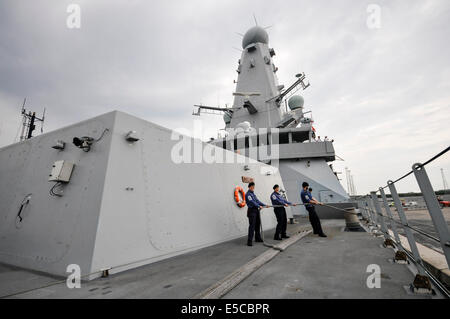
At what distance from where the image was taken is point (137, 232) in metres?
3.53

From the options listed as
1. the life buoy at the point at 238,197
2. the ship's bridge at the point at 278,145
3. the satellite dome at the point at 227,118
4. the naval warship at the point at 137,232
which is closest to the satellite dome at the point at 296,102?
the ship's bridge at the point at 278,145

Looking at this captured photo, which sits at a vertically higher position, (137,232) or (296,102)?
(296,102)

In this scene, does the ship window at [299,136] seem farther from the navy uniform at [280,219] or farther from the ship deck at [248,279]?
the ship deck at [248,279]

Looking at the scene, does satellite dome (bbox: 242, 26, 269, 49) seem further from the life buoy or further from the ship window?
the life buoy

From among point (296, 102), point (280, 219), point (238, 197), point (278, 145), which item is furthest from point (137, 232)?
point (296, 102)

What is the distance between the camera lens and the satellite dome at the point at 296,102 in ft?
60.8

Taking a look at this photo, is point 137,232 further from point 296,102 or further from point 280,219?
point 296,102

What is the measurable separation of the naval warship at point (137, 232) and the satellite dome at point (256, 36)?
60.2ft

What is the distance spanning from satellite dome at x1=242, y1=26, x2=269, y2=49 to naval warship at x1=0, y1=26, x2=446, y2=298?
18349mm

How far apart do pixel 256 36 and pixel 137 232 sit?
854 inches

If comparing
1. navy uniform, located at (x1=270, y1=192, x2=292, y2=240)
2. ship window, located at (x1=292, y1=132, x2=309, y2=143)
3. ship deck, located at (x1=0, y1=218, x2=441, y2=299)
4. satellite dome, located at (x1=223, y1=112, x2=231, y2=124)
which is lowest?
ship deck, located at (x1=0, y1=218, x2=441, y2=299)

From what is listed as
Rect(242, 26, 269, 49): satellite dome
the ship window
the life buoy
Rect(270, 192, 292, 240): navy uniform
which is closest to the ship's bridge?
the ship window

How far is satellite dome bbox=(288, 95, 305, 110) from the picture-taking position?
60.8 ft
